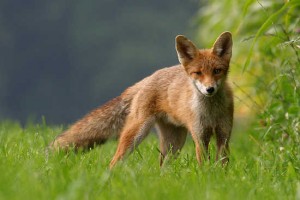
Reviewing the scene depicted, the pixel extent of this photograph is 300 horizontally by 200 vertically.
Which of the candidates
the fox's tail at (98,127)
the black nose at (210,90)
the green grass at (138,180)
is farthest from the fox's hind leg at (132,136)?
the black nose at (210,90)

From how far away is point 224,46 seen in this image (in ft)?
21.5

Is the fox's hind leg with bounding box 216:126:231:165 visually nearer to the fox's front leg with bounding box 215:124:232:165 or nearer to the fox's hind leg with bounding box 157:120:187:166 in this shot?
the fox's front leg with bounding box 215:124:232:165

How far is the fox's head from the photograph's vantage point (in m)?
6.30

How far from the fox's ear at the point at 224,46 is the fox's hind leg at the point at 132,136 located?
96cm

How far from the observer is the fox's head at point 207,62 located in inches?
248

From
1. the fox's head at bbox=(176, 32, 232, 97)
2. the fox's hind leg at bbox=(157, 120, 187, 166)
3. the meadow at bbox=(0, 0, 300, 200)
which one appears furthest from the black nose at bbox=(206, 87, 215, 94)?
the fox's hind leg at bbox=(157, 120, 187, 166)

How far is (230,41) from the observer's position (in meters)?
6.53

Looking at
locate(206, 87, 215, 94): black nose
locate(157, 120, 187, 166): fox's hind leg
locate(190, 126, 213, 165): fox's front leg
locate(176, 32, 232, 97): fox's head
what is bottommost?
locate(157, 120, 187, 166): fox's hind leg

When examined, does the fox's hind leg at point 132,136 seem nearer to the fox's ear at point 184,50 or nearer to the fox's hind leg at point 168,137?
the fox's hind leg at point 168,137

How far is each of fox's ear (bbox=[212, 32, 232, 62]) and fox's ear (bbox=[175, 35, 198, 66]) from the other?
20 centimetres

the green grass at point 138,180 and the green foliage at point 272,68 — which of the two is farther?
the green foliage at point 272,68

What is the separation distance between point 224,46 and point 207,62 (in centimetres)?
26

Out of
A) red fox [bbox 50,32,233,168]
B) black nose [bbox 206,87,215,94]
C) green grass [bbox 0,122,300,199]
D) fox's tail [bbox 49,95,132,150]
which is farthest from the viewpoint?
fox's tail [bbox 49,95,132,150]

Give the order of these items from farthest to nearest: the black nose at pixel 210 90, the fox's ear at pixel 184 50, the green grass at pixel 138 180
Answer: the fox's ear at pixel 184 50 < the black nose at pixel 210 90 < the green grass at pixel 138 180
